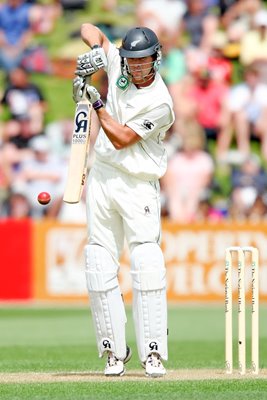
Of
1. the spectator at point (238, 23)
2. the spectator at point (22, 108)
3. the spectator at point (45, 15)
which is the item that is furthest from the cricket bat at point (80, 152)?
the spectator at point (45, 15)

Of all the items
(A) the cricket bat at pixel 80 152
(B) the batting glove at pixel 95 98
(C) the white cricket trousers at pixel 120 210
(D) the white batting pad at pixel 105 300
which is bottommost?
(D) the white batting pad at pixel 105 300

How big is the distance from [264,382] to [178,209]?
8882mm

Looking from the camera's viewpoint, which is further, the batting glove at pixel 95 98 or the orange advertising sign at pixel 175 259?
the orange advertising sign at pixel 175 259

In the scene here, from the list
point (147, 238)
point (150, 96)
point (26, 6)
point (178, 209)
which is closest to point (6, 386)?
point (147, 238)

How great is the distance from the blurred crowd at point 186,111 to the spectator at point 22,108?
14 mm

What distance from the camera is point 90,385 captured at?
6602 mm

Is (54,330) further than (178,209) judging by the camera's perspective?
No

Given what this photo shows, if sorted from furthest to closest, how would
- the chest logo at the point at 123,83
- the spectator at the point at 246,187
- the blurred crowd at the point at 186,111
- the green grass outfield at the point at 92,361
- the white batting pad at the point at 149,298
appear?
the blurred crowd at the point at 186,111 < the spectator at the point at 246,187 < the chest logo at the point at 123,83 < the white batting pad at the point at 149,298 < the green grass outfield at the point at 92,361

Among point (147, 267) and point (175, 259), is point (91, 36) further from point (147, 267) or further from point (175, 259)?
point (175, 259)

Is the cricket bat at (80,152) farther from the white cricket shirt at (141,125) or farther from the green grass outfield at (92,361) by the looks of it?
the green grass outfield at (92,361)

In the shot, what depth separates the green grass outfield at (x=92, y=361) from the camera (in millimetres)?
6312

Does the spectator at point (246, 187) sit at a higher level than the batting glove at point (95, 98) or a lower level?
lower

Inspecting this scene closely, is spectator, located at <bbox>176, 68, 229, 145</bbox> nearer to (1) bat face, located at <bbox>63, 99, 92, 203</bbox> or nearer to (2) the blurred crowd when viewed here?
(2) the blurred crowd

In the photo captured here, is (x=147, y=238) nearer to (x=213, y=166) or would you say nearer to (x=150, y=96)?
(x=150, y=96)
